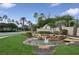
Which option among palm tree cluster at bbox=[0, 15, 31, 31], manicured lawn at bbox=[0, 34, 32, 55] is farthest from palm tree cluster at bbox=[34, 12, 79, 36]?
manicured lawn at bbox=[0, 34, 32, 55]

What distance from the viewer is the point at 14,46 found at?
2.02 metres

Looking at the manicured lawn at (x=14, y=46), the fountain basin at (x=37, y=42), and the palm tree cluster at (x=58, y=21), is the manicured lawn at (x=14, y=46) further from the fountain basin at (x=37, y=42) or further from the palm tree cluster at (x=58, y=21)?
the palm tree cluster at (x=58, y=21)

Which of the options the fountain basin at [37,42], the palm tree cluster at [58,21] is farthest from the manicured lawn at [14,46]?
the palm tree cluster at [58,21]

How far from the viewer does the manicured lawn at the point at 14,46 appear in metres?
2.01

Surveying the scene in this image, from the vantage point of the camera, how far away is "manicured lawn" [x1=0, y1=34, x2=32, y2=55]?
2006 mm

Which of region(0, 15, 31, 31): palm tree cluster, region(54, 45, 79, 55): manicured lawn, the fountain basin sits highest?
region(0, 15, 31, 31): palm tree cluster

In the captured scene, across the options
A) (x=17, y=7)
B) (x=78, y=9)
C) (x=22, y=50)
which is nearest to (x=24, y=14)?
(x=17, y=7)

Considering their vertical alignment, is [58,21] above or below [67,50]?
above

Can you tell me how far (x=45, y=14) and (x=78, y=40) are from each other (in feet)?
1.16

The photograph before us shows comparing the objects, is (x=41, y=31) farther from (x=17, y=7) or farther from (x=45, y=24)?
(x=17, y=7)

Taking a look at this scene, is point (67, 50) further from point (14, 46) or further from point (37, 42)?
point (14, 46)

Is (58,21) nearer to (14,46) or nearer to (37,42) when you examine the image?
(37,42)

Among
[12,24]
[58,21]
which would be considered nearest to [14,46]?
[12,24]

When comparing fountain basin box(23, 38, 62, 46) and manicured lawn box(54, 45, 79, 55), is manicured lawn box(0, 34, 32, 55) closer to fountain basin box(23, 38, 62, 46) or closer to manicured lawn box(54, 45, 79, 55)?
fountain basin box(23, 38, 62, 46)
